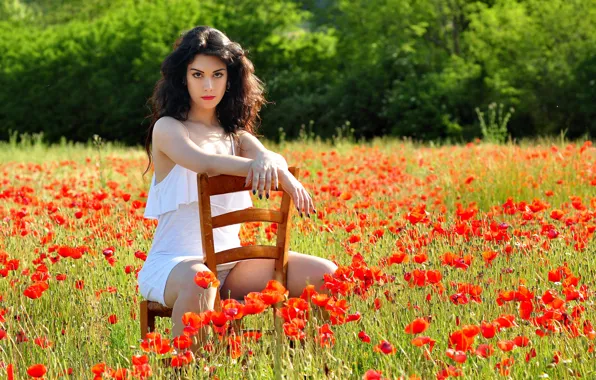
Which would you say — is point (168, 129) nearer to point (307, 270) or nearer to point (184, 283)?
point (184, 283)

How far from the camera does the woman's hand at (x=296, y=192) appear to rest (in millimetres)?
3164

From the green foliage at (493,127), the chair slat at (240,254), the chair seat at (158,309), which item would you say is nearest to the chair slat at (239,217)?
the chair slat at (240,254)

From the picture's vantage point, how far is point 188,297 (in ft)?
10.1

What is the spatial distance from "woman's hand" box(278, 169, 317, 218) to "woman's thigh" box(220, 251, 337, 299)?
279mm

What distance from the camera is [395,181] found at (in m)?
8.18

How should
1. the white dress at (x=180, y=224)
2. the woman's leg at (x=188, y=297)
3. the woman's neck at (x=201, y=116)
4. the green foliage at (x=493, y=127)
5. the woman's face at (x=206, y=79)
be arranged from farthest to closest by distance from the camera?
the green foliage at (x=493, y=127) → the woman's neck at (x=201, y=116) → the woman's face at (x=206, y=79) → the white dress at (x=180, y=224) → the woman's leg at (x=188, y=297)

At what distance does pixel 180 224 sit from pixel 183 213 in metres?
0.05

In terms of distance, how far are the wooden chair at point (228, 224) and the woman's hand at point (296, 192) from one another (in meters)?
0.13

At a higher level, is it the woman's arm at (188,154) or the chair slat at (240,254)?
the woman's arm at (188,154)

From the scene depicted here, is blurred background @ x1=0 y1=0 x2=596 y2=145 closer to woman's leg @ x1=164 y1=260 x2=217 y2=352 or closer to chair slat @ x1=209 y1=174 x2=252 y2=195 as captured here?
chair slat @ x1=209 y1=174 x2=252 y2=195

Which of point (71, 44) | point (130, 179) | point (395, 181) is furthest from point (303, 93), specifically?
point (395, 181)

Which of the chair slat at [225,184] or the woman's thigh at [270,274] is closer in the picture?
the chair slat at [225,184]

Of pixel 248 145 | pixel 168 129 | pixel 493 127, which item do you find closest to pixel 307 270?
pixel 248 145

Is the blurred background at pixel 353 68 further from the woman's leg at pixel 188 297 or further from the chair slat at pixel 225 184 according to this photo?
the woman's leg at pixel 188 297
